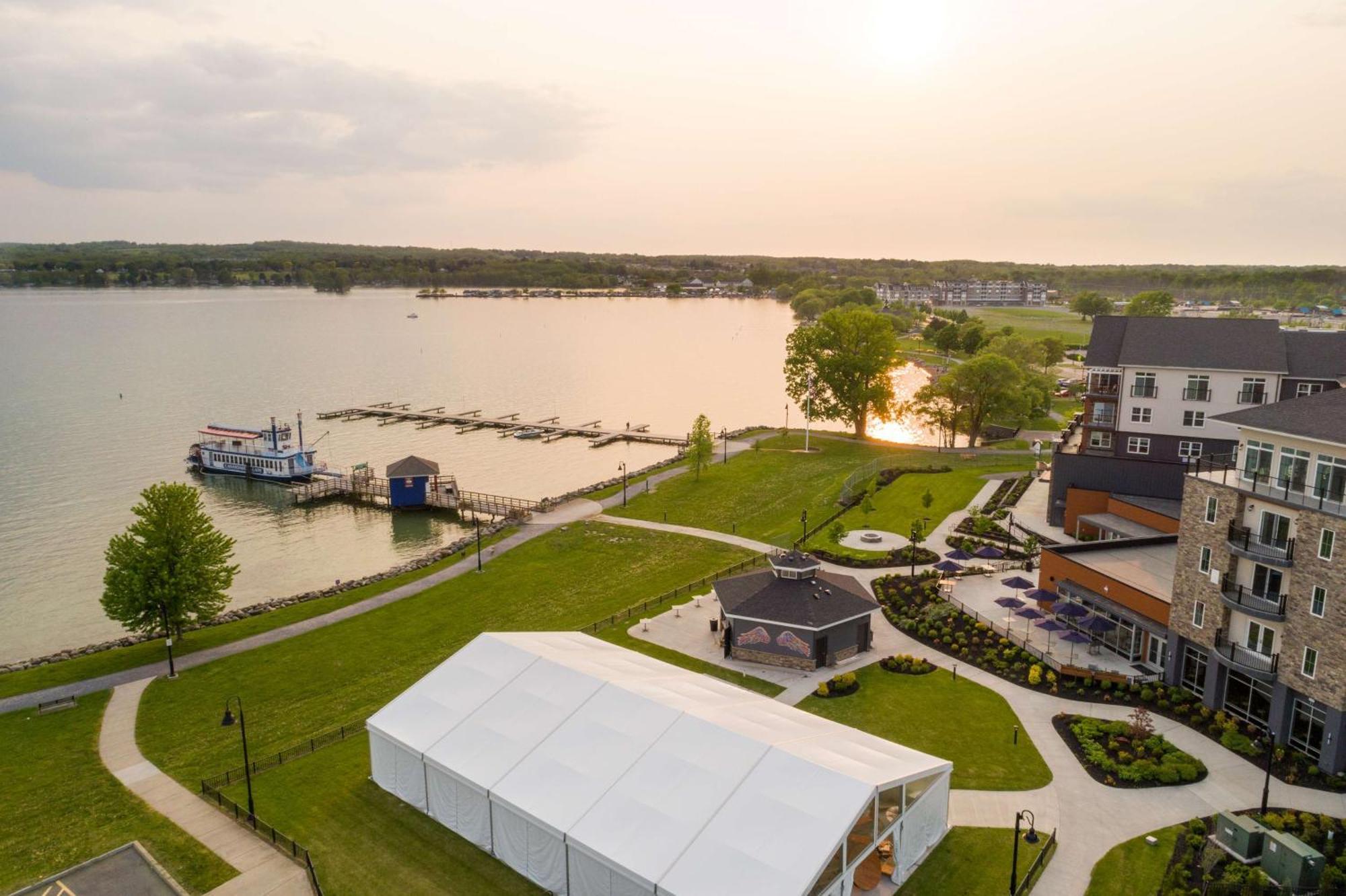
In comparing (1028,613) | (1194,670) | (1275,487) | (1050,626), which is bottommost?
(1194,670)

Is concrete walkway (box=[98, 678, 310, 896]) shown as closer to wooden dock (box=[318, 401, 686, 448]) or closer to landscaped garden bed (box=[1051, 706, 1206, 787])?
landscaped garden bed (box=[1051, 706, 1206, 787])

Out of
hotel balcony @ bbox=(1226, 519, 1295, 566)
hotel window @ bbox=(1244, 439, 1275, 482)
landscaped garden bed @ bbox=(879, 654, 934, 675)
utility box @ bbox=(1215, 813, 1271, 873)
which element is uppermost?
hotel window @ bbox=(1244, 439, 1275, 482)

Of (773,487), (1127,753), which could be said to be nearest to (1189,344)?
(773,487)

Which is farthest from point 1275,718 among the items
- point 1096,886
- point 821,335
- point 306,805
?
point 821,335

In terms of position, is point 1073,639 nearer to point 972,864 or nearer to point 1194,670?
point 1194,670

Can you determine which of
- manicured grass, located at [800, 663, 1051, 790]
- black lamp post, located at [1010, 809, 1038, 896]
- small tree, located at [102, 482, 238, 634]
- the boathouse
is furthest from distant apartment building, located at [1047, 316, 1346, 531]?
small tree, located at [102, 482, 238, 634]

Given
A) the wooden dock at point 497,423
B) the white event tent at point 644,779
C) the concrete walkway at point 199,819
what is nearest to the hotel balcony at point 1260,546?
the white event tent at point 644,779

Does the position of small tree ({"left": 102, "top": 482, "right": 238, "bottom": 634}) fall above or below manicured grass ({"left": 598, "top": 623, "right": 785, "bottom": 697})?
above
